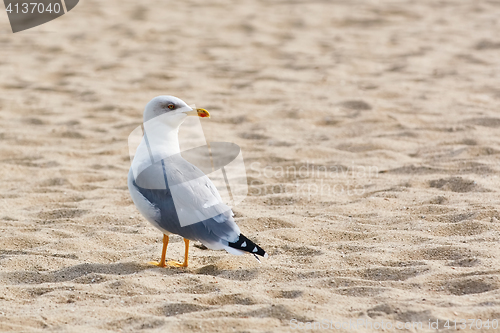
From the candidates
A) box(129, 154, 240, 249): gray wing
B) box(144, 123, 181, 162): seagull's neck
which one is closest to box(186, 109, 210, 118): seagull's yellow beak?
box(144, 123, 181, 162): seagull's neck

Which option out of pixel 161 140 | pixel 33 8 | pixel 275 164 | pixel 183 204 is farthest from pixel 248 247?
pixel 33 8

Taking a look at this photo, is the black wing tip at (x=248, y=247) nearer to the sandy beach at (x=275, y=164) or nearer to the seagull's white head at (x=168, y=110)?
the sandy beach at (x=275, y=164)

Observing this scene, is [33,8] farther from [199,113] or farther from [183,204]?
[183,204]

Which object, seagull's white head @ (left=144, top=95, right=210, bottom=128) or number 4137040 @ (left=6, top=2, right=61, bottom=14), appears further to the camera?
number 4137040 @ (left=6, top=2, right=61, bottom=14)

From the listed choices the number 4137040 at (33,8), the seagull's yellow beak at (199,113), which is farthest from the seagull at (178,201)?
the number 4137040 at (33,8)

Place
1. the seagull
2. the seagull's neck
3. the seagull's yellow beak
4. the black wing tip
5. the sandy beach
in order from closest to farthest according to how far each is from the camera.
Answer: the sandy beach → the black wing tip → the seagull → the seagull's neck → the seagull's yellow beak

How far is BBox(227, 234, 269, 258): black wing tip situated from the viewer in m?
2.78

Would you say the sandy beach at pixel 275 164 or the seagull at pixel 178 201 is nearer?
the sandy beach at pixel 275 164

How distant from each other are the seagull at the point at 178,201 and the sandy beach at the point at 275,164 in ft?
0.64

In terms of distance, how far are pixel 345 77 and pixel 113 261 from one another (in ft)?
15.1

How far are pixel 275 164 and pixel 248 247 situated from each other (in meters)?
2.15

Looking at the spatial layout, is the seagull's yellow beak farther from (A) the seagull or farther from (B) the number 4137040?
(B) the number 4137040

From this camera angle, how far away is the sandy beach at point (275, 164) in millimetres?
2633

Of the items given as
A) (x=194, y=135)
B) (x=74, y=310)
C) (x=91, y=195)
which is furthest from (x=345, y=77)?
(x=74, y=310)
